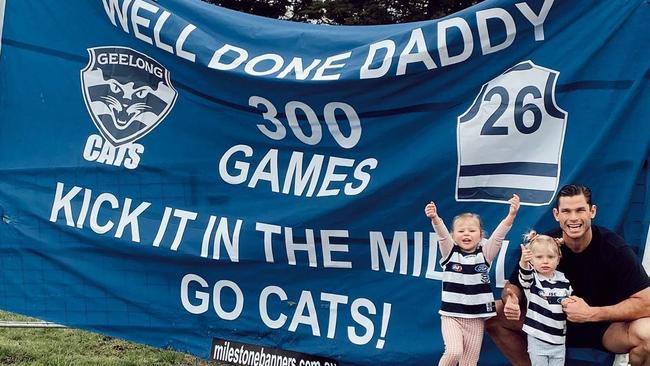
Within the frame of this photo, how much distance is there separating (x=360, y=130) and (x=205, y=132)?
91cm

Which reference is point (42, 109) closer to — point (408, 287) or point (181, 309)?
point (181, 309)

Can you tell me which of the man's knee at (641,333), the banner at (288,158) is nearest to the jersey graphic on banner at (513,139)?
the banner at (288,158)

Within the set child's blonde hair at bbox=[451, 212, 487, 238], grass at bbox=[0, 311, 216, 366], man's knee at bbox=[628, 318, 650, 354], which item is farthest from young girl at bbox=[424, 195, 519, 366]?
grass at bbox=[0, 311, 216, 366]

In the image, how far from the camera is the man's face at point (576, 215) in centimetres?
323

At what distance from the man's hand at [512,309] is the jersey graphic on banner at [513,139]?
50cm

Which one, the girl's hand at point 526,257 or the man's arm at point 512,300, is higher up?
the girl's hand at point 526,257

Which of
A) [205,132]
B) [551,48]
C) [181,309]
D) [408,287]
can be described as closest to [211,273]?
[181,309]

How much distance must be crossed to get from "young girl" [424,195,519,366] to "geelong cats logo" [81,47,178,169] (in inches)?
72.3

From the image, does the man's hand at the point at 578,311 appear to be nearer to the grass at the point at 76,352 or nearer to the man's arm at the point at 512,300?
the man's arm at the point at 512,300

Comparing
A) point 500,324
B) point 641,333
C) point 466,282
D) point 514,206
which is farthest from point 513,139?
point 641,333

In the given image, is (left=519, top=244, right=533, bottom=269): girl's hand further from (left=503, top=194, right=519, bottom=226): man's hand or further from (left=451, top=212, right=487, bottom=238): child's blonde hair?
(left=451, top=212, right=487, bottom=238): child's blonde hair

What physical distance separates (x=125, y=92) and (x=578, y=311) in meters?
2.81

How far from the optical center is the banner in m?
3.56

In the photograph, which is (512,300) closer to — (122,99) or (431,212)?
(431,212)
